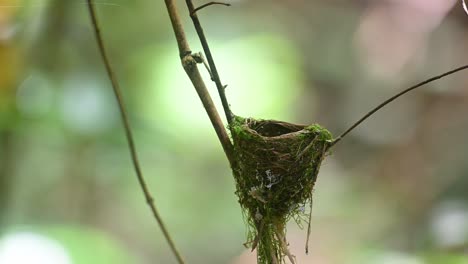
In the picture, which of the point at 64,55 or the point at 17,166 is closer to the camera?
the point at 17,166

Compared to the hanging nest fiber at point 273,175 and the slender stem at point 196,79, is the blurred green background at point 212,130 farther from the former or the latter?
the hanging nest fiber at point 273,175

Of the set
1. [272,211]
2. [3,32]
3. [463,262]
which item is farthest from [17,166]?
[463,262]

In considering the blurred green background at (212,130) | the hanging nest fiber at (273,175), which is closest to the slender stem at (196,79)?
the hanging nest fiber at (273,175)

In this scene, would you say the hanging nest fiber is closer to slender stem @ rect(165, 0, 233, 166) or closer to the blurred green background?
slender stem @ rect(165, 0, 233, 166)

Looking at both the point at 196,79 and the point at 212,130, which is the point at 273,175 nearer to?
the point at 196,79

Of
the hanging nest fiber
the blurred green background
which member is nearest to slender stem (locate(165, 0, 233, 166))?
the hanging nest fiber

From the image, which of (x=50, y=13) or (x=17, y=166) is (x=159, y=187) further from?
(x=50, y=13)

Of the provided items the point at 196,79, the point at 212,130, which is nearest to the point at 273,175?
the point at 196,79

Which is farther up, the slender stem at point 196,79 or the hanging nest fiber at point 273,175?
the slender stem at point 196,79
